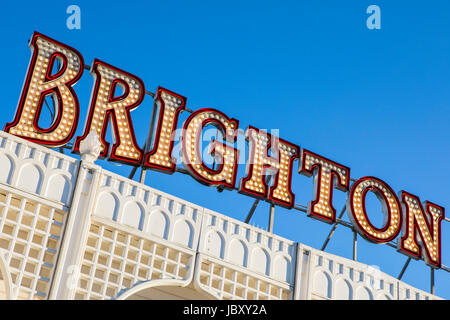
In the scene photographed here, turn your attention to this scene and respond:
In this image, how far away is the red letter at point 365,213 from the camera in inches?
840

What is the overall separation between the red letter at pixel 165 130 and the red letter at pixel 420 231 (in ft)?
26.0

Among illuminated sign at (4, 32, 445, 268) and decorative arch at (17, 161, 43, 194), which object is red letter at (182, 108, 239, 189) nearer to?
illuminated sign at (4, 32, 445, 268)

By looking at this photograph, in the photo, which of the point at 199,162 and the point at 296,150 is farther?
the point at 296,150

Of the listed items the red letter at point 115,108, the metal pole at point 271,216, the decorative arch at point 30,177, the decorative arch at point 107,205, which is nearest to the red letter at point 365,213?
the metal pole at point 271,216

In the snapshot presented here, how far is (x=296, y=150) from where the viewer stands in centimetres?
2186

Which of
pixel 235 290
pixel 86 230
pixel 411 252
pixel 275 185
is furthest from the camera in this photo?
pixel 411 252

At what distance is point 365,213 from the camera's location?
21781 millimetres

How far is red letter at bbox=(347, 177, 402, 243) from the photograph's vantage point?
21328 millimetres

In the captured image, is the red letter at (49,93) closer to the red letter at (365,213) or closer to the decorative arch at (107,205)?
the decorative arch at (107,205)

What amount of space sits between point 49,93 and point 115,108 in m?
1.80
